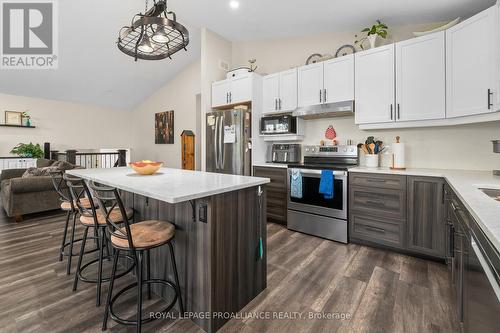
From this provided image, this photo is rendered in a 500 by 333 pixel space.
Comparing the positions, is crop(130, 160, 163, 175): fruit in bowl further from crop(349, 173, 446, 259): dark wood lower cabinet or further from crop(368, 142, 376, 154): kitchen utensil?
crop(368, 142, 376, 154): kitchen utensil

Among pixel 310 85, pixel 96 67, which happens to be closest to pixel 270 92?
pixel 310 85

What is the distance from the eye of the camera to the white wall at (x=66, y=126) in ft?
19.6

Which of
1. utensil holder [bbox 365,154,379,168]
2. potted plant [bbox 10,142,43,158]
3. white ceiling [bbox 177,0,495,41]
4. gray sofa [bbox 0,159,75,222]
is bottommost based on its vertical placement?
gray sofa [bbox 0,159,75,222]

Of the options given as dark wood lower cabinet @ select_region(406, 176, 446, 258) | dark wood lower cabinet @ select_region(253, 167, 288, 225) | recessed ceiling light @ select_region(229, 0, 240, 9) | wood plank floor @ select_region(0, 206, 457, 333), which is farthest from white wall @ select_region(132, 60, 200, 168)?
dark wood lower cabinet @ select_region(406, 176, 446, 258)

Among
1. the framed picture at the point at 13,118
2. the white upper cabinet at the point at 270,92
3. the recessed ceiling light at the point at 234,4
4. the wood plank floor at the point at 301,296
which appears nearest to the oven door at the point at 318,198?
the wood plank floor at the point at 301,296

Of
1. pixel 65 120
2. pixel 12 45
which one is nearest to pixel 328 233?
pixel 12 45

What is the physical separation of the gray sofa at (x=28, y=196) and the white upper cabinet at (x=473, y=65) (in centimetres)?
554

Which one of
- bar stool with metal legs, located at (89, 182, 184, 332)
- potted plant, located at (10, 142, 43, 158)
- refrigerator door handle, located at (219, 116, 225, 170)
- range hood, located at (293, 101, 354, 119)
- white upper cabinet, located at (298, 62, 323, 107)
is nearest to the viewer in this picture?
bar stool with metal legs, located at (89, 182, 184, 332)

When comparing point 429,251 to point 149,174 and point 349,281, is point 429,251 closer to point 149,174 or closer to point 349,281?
point 349,281

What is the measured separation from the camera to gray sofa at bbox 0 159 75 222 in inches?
142

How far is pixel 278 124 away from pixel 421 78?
5.94ft

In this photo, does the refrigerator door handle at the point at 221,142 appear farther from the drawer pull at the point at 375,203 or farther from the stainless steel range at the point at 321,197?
the drawer pull at the point at 375,203

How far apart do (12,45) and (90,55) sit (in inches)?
47.2

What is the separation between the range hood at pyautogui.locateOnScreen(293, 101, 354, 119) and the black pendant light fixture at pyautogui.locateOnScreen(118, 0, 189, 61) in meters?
1.95
